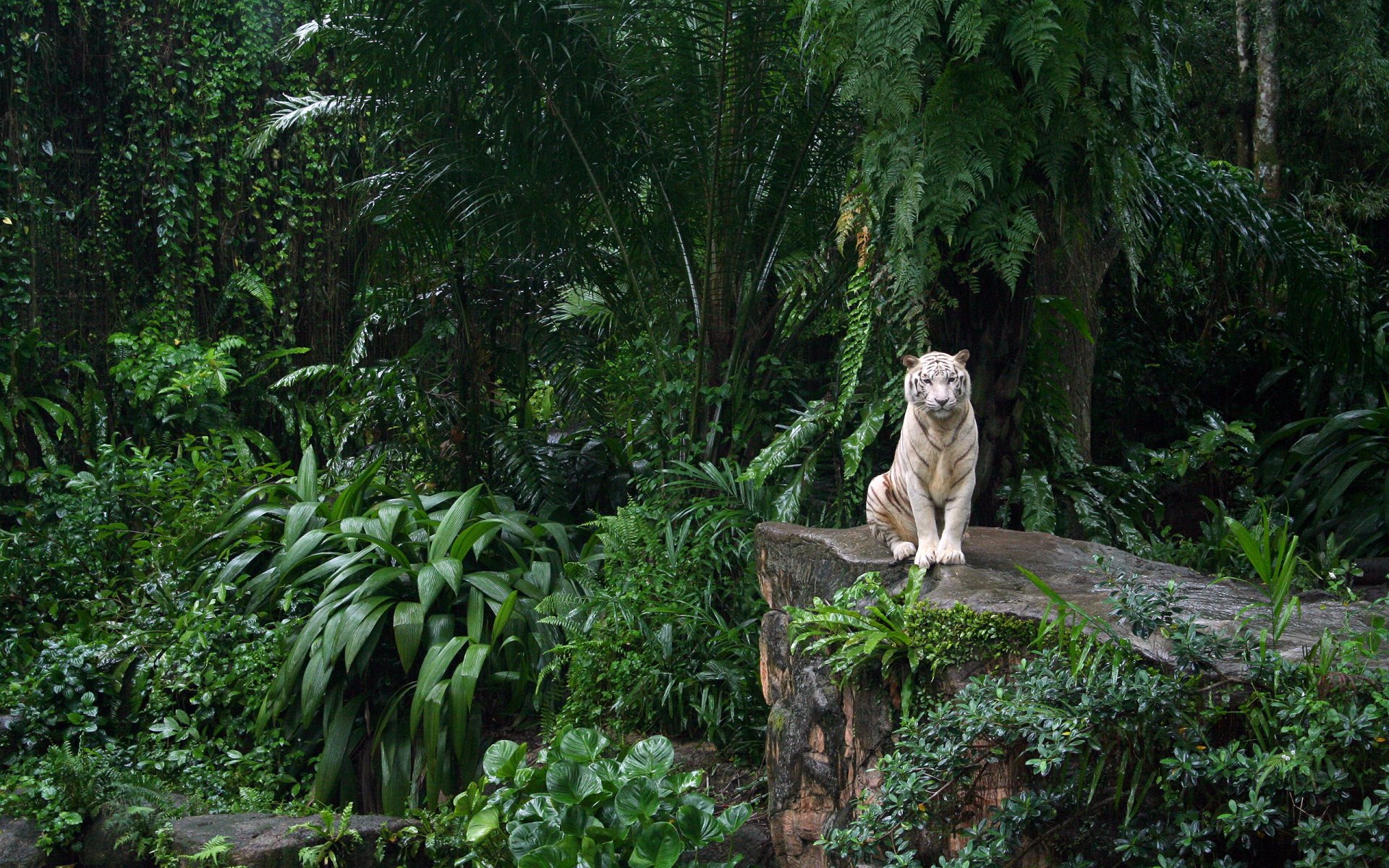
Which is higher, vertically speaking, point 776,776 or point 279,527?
point 279,527

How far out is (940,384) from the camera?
3.44m

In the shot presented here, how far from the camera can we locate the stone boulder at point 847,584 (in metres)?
3.21

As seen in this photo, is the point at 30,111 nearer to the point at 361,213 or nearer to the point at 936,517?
the point at 361,213

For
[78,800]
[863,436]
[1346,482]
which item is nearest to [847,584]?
[863,436]

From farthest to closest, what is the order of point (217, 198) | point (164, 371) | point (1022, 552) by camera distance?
point (217, 198)
point (164, 371)
point (1022, 552)

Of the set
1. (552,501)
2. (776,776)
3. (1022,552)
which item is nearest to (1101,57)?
(1022,552)

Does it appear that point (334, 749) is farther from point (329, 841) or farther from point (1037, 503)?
point (1037, 503)

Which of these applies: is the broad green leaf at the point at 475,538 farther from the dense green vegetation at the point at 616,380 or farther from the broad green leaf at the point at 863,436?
the broad green leaf at the point at 863,436

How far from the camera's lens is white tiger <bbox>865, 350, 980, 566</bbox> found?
346 cm

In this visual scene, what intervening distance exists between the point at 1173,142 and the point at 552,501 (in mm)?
4440

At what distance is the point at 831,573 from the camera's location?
391cm

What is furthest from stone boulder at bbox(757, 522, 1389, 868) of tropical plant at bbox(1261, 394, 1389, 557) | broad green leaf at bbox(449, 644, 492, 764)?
tropical plant at bbox(1261, 394, 1389, 557)

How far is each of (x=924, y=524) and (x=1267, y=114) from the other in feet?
23.1

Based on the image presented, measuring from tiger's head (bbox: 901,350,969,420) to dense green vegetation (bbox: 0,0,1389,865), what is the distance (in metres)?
0.69
